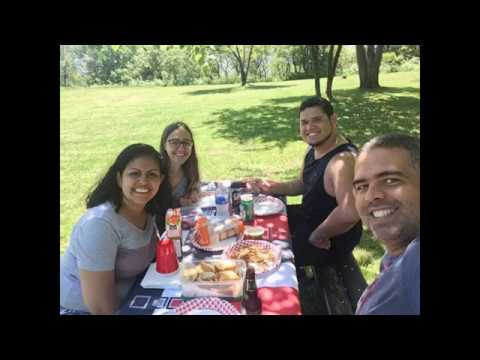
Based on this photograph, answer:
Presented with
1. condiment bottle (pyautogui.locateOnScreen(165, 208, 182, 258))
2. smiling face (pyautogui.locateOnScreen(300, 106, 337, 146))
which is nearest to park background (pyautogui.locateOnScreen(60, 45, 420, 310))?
condiment bottle (pyautogui.locateOnScreen(165, 208, 182, 258))

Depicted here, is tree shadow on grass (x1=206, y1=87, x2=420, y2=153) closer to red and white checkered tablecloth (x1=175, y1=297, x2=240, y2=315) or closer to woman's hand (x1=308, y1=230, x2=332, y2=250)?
woman's hand (x1=308, y1=230, x2=332, y2=250)

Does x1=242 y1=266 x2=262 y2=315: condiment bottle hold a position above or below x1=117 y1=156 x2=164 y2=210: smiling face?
below

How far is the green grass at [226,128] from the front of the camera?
7.59 metres

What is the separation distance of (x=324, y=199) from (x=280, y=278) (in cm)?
125

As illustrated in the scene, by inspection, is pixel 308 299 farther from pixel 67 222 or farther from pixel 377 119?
pixel 377 119

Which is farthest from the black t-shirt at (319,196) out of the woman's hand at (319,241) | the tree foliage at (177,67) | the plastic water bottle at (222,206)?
the tree foliage at (177,67)

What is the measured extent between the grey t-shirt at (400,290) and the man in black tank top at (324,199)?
1.42m

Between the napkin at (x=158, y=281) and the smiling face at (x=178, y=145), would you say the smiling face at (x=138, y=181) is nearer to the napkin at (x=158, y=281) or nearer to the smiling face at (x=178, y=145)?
the napkin at (x=158, y=281)

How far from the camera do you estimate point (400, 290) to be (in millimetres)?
1543

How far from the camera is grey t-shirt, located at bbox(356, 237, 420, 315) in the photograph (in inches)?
58.9

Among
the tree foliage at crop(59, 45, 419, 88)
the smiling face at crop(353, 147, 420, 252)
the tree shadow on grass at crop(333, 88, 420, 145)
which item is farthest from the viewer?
the tree foliage at crop(59, 45, 419, 88)

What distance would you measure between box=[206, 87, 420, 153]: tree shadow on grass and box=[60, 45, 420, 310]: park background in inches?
1.1

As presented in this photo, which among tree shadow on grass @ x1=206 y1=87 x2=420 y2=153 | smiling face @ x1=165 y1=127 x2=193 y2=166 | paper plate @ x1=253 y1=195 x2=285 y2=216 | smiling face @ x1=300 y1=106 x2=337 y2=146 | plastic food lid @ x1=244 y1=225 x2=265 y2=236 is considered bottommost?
plastic food lid @ x1=244 y1=225 x2=265 y2=236
